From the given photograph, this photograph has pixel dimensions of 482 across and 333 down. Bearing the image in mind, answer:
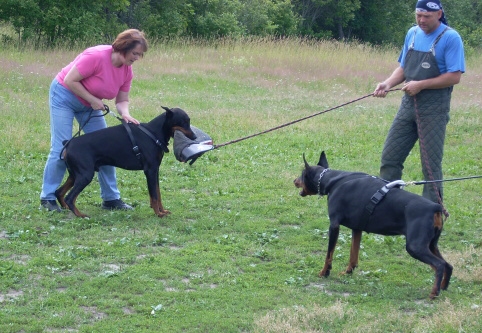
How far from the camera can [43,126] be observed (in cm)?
1165

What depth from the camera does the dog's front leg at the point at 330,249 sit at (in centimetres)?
575

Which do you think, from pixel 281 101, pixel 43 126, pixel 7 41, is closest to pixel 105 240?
pixel 43 126

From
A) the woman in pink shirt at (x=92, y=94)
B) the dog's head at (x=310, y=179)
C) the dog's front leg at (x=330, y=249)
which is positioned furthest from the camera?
the woman in pink shirt at (x=92, y=94)

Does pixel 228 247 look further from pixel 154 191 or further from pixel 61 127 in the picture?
pixel 61 127

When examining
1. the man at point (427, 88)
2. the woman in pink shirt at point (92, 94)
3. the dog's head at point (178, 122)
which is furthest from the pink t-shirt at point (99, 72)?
the man at point (427, 88)

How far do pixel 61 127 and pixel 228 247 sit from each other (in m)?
2.34

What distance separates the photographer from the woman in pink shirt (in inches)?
281

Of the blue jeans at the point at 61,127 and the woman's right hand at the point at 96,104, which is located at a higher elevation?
the woman's right hand at the point at 96,104

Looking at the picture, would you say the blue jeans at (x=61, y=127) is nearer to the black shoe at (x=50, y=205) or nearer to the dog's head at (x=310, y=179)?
the black shoe at (x=50, y=205)

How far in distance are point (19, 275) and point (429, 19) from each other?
4172 millimetres

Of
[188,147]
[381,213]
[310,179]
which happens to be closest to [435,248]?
A: [381,213]

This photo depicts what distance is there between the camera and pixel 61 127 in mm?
7445

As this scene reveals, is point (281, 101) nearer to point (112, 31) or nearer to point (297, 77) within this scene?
point (297, 77)

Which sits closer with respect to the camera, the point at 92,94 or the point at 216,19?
the point at 92,94
